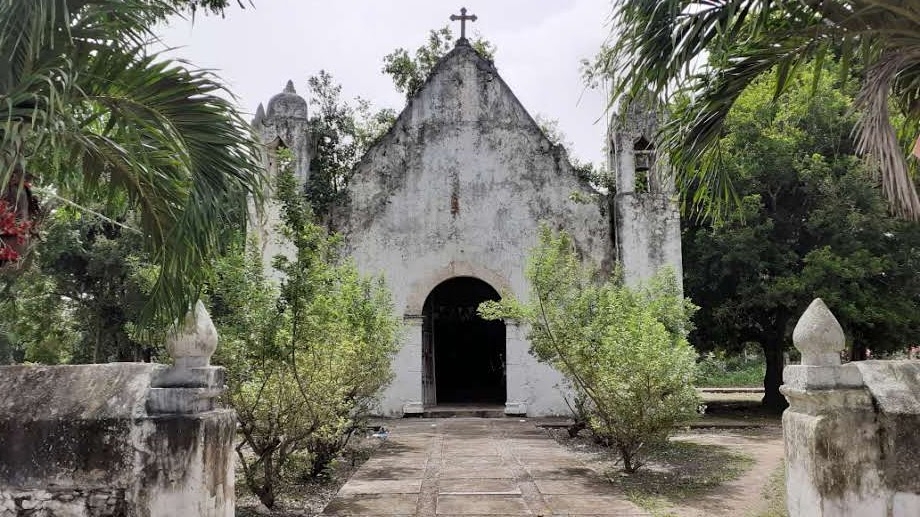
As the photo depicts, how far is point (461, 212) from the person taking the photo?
12500 mm

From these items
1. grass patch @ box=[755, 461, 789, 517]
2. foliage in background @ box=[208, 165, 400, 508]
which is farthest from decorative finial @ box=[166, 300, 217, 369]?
grass patch @ box=[755, 461, 789, 517]

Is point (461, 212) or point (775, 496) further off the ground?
point (461, 212)

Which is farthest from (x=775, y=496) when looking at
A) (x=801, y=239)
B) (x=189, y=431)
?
(x=801, y=239)

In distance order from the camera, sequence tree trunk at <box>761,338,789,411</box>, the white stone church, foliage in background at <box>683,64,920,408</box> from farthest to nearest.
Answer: tree trunk at <box>761,338,789,411</box> → the white stone church → foliage in background at <box>683,64,920,408</box>

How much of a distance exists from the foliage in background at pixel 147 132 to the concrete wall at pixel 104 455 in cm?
61

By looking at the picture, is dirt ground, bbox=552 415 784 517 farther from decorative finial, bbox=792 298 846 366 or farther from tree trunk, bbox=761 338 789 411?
tree trunk, bbox=761 338 789 411

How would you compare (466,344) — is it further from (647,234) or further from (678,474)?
(678,474)

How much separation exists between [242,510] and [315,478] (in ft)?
4.67

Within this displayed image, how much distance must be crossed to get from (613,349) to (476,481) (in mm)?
1770

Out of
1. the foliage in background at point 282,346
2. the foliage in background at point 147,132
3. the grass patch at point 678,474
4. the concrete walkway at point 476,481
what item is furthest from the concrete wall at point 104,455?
the grass patch at point 678,474

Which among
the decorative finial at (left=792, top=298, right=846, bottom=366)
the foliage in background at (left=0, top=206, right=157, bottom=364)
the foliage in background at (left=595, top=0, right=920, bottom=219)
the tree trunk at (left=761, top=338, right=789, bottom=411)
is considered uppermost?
the foliage in background at (left=595, top=0, right=920, bottom=219)

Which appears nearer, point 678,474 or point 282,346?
point 282,346

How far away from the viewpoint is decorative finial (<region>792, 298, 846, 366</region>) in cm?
393

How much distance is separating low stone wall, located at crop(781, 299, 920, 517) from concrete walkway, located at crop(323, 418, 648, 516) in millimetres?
1833
